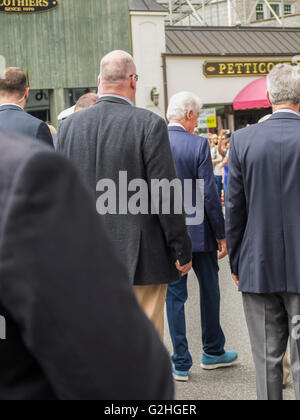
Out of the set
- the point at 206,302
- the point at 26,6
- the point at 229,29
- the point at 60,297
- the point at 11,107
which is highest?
the point at 26,6

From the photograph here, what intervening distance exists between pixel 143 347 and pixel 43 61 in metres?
18.6

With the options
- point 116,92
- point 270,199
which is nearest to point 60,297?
point 270,199

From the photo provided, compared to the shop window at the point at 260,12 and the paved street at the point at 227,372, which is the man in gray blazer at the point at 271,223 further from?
the shop window at the point at 260,12

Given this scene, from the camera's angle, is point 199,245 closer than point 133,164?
No

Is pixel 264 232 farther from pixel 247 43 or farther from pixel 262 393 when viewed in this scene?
pixel 247 43

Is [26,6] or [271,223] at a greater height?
[26,6]

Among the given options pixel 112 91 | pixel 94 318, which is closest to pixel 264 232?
pixel 112 91

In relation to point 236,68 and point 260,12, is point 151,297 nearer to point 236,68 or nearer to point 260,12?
point 236,68

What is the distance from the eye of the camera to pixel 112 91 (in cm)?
347

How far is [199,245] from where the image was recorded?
4.41m

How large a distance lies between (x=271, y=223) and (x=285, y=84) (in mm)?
730

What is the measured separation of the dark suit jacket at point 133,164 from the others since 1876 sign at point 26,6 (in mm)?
15998

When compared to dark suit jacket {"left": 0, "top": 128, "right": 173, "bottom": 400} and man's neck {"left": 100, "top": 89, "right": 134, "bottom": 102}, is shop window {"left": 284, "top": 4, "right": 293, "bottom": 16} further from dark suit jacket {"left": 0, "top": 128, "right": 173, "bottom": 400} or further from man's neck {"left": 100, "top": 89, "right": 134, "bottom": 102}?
dark suit jacket {"left": 0, "top": 128, "right": 173, "bottom": 400}

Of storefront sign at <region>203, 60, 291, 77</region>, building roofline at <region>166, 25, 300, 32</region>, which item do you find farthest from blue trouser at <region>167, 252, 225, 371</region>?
building roofline at <region>166, 25, 300, 32</region>
